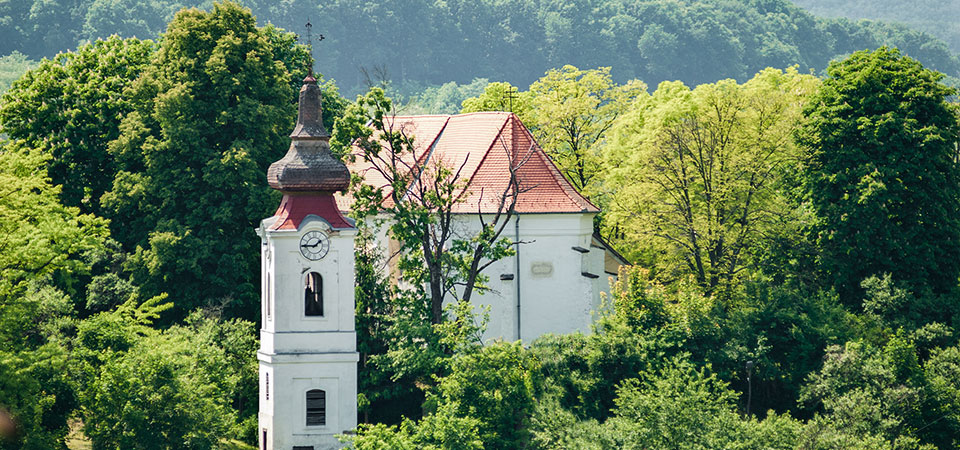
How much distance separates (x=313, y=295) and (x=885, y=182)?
18.7 meters

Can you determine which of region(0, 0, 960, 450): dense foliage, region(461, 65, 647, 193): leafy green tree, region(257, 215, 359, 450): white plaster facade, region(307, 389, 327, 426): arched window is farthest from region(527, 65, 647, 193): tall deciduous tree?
region(307, 389, 327, 426): arched window

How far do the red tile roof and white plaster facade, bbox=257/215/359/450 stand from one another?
19.9 ft

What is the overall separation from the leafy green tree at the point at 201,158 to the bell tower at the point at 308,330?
18.9 feet

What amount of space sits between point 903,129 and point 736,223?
600cm

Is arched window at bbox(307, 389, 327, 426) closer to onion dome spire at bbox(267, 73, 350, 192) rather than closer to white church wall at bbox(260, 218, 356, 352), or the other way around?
white church wall at bbox(260, 218, 356, 352)

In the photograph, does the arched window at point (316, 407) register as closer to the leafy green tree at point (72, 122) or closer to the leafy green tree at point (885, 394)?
the leafy green tree at point (72, 122)

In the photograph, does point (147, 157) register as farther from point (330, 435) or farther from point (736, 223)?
point (736, 223)

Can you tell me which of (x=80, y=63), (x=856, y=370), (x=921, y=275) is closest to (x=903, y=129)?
(x=921, y=275)

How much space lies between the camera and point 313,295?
132 feet

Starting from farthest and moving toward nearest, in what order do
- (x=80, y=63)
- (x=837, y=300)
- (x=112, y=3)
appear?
(x=112, y=3) → (x=80, y=63) → (x=837, y=300)

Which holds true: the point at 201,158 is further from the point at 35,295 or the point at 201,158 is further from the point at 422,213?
the point at 422,213


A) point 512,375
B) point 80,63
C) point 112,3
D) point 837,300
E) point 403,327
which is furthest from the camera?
point 112,3

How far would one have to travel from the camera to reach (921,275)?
46594mm

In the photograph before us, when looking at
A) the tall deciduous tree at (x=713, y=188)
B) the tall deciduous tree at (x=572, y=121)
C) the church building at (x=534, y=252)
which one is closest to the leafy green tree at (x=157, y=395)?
the church building at (x=534, y=252)
